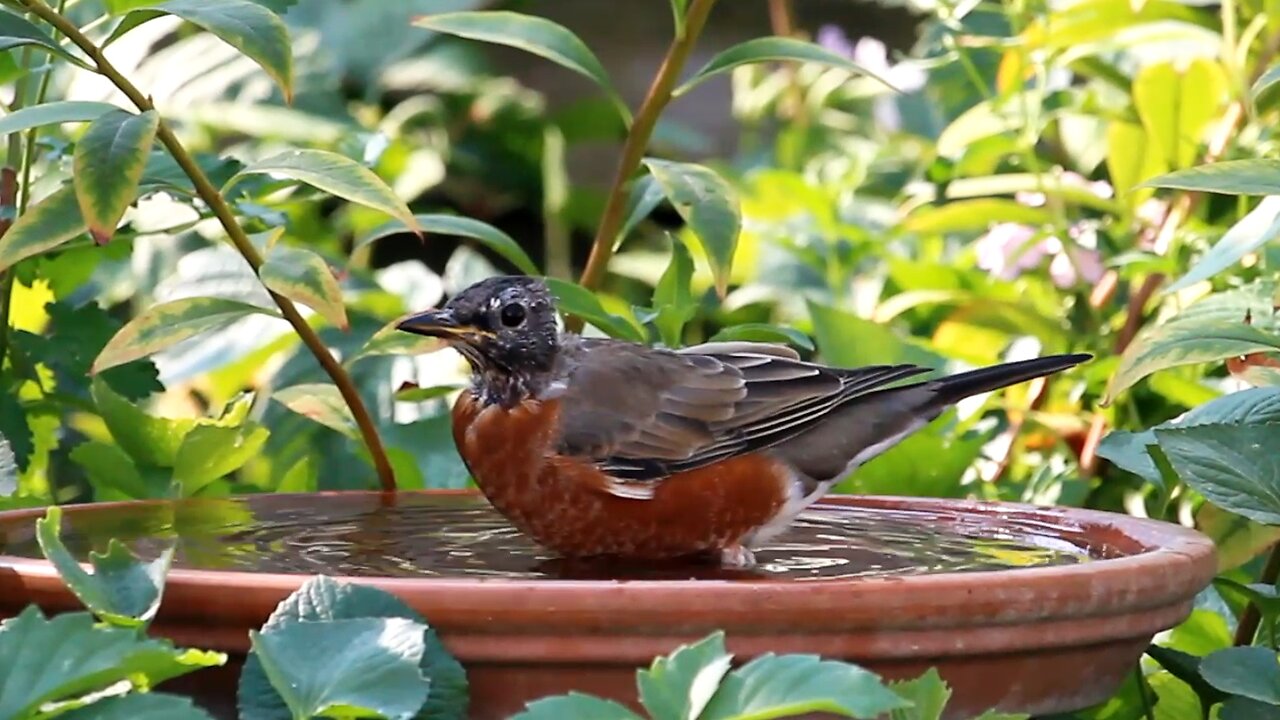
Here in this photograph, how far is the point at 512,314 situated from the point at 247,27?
2.01 feet

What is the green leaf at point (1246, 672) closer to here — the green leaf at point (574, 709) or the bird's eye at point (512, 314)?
the green leaf at point (574, 709)

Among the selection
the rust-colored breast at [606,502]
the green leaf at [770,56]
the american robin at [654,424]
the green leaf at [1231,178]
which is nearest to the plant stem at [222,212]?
the american robin at [654,424]

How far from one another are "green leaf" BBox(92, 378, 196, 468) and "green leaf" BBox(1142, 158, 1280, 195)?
117 centimetres

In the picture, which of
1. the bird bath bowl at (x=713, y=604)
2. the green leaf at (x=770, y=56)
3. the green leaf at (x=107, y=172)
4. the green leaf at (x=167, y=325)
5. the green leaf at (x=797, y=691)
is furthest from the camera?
the green leaf at (x=770, y=56)

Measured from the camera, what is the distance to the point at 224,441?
2166mm

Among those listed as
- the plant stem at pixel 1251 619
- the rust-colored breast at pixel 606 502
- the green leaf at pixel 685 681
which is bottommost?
the plant stem at pixel 1251 619

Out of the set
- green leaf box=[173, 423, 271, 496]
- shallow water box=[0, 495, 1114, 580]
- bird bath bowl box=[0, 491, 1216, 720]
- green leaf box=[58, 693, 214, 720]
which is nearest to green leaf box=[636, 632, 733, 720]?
bird bath bowl box=[0, 491, 1216, 720]

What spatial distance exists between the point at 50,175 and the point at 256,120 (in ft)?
8.91

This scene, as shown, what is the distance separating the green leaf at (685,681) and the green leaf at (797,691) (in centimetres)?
1

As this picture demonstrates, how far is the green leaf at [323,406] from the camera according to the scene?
7.66 ft

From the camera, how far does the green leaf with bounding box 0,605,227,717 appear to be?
1228 mm

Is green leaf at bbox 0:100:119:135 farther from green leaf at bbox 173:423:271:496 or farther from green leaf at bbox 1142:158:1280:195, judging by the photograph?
green leaf at bbox 1142:158:1280:195

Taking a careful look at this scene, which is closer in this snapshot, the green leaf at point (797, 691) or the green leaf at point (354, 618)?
the green leaf at point (797, 691)

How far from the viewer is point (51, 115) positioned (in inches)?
69.2
